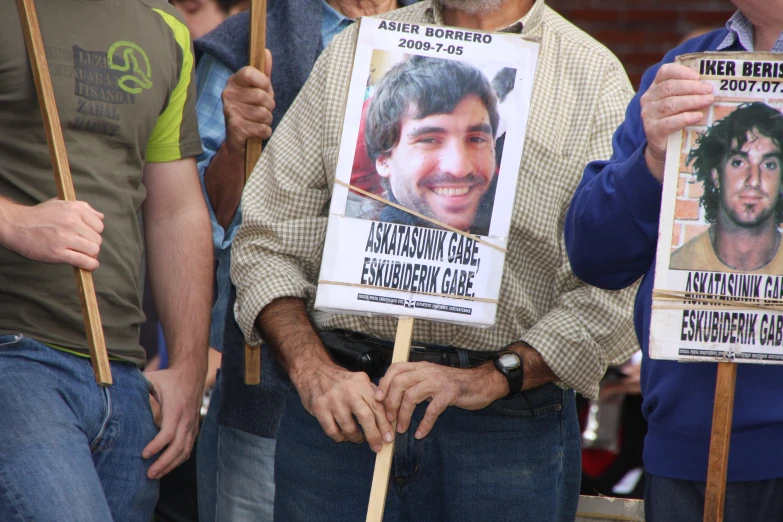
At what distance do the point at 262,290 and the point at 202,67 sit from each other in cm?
90

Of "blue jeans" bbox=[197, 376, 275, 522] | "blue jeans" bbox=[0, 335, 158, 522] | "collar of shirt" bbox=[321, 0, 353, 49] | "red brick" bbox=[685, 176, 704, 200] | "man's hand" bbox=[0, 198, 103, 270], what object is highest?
"collar of shirt" bbox=[321, 0, 353, 49]

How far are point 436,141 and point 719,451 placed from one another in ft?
2.52

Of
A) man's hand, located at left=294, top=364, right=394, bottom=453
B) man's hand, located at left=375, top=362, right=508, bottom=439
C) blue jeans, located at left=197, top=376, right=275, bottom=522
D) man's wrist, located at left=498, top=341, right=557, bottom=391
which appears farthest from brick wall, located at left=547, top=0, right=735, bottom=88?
man's hand, located at left=294, top=364, right=394, bottom=453

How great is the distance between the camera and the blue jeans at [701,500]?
5.52ft

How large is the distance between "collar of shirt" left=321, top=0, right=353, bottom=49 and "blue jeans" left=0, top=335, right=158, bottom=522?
110 centimetres

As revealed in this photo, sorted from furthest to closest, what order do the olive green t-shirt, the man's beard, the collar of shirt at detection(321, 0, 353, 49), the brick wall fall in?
the brick wall
the collar of shirt at detection(321, 0, 353, 49)
the man's beard
the olive green t-shirt

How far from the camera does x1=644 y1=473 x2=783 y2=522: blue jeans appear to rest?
66.3 inches

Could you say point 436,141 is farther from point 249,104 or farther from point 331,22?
point 331,22

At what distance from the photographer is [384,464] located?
180cm

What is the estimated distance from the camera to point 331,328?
2105 millimetres

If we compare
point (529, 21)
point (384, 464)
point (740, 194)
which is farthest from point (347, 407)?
point (529, 21)

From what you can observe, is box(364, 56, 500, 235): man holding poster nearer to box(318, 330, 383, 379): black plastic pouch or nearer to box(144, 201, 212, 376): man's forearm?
box(318, 330, 383, 379): black plastic pouch

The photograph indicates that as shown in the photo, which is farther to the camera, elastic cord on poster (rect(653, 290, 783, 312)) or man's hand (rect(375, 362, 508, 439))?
man's hand (rect(375, 362, 508, 439))

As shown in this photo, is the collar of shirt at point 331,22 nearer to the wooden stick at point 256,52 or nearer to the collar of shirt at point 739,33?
the wooden stick at point 256,52
